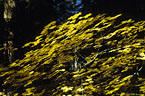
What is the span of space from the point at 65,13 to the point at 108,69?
3.57 meters

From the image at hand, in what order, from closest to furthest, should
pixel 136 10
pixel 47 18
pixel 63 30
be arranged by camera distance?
1. pixel 63 30
2. pixel 47 18
3. pixel 136 10

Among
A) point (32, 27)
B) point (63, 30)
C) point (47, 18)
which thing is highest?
point (47, 18)

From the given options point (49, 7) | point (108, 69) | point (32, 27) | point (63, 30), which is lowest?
point (108, 69)

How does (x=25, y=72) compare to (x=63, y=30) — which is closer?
(x=25, y=72)

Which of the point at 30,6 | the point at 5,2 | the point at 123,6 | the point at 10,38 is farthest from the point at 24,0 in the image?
the point at 123,6

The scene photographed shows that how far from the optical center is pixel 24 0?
3.78m

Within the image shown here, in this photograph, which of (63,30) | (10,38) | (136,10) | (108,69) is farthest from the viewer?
(136,10)

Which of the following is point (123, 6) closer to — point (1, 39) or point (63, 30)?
point (63, 30)

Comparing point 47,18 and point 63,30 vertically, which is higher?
point 47,18

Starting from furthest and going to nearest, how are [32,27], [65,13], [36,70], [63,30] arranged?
[65,13]
[32,27]
[63,30]
[36,70]

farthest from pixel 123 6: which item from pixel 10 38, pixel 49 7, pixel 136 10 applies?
pixel 10 38

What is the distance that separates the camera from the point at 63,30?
253 cm

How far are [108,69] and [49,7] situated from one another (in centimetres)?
247

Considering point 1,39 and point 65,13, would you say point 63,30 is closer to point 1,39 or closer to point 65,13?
point 1,39
